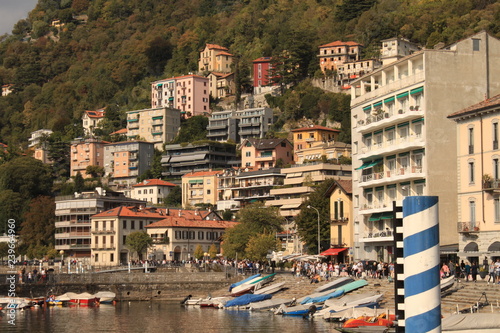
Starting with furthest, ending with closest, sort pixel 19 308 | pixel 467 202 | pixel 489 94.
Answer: pixel 19 308 → pixel 489 94 → pixel 467 202

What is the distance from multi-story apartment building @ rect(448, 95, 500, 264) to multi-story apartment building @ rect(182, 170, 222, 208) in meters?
98.9

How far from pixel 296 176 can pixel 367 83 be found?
52996 millimetres

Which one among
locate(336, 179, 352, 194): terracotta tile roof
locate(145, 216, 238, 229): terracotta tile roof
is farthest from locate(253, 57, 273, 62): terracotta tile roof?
locate(336, 179, 352, 194): terracotta tile roof

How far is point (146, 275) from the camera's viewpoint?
78.6 metres

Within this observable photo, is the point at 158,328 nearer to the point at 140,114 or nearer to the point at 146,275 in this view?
the point at 146,275

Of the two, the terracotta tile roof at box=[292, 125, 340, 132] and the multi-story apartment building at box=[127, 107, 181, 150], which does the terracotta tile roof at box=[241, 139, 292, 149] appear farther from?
the multi-story apartment building at box=[127, 107, 181, 150]

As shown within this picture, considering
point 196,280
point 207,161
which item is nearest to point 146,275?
point 196,280

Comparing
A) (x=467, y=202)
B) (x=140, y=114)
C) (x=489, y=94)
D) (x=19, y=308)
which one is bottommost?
(x=19, y=308)

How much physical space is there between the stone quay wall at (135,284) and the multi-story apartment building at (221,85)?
378ft

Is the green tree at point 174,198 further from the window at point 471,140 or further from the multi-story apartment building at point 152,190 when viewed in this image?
the window at point 471,140

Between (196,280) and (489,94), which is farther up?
(489,94)

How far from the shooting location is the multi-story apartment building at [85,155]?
18300 cm

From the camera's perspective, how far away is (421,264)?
9.35 metres

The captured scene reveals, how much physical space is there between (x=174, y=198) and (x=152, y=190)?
4.97 m
